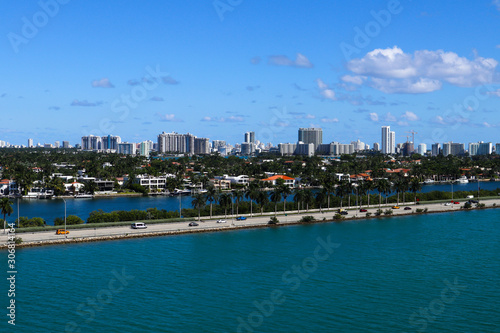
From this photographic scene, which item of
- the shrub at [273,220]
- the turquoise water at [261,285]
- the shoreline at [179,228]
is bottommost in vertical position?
the turquoise water at [261,285]

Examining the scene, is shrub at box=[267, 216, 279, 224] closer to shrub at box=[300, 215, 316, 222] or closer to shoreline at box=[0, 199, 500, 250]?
shoreline at box=[0, 199, 500, 250]

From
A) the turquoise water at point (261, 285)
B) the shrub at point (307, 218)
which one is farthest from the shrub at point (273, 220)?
the turquoise water at point (261, 285)

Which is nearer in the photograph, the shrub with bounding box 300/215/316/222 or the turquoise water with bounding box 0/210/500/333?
the turquoise water with bounding box 0/210/500/333

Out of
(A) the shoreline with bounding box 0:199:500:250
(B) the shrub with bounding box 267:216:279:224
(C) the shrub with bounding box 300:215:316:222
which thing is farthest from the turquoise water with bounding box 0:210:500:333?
(C) the shrub with bounding box 300:215:316:222

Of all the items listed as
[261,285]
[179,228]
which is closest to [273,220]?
[179,228]

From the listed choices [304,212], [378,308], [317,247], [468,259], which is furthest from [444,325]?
[304,212]

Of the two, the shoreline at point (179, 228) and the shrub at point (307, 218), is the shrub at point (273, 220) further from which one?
the shrub at point (307, 218)

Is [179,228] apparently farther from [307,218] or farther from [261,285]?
[261,285]

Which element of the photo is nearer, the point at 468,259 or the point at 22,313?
the point at 22,313

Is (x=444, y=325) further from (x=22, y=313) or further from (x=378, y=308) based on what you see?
(x=22, y=313)
